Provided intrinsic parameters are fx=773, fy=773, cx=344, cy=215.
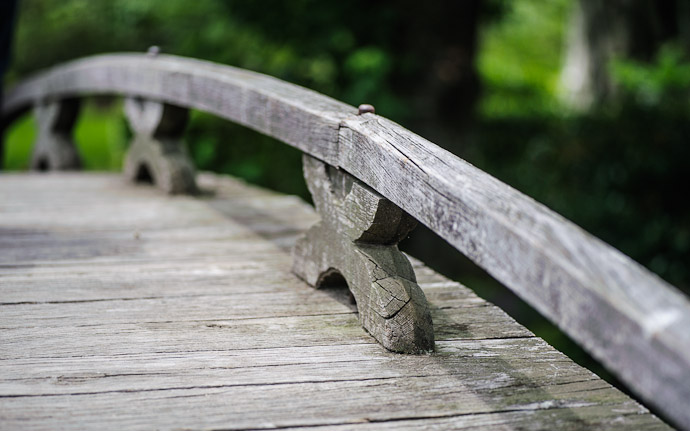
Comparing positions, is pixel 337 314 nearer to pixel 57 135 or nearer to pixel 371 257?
pixel 371 257

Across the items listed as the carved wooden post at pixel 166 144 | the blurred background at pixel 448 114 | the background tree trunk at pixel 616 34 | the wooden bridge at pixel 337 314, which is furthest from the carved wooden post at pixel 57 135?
the background tree trunk at pixel 616 34

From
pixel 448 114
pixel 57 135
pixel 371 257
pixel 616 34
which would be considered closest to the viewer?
pixel 371 257

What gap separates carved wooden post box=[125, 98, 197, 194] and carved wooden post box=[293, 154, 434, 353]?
1774mm

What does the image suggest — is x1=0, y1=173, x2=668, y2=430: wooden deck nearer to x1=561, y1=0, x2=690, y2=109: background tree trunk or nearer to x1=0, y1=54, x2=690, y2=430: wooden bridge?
x1=0, y1=54, x2=690, y2=430: wooden bridge

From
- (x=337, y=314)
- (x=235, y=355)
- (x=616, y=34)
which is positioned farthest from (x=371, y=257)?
(x=616, y=34)

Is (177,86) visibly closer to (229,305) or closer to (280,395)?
(229,305)

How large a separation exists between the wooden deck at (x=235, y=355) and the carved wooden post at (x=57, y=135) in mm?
2935

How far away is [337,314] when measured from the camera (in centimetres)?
230

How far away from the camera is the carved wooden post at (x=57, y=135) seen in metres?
5.88

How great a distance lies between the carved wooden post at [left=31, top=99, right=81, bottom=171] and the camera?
19.3 feet

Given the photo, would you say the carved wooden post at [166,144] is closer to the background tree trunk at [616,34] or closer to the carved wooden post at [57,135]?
the carved wooden post at [57,135]

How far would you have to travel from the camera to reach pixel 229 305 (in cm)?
237

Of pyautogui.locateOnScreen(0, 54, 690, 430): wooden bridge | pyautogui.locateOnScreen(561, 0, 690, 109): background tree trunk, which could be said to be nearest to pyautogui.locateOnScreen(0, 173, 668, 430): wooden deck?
pyautogui.locateOnScreen(0, 54, 690, 430): wooden bridge

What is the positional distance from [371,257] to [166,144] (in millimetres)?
2309
